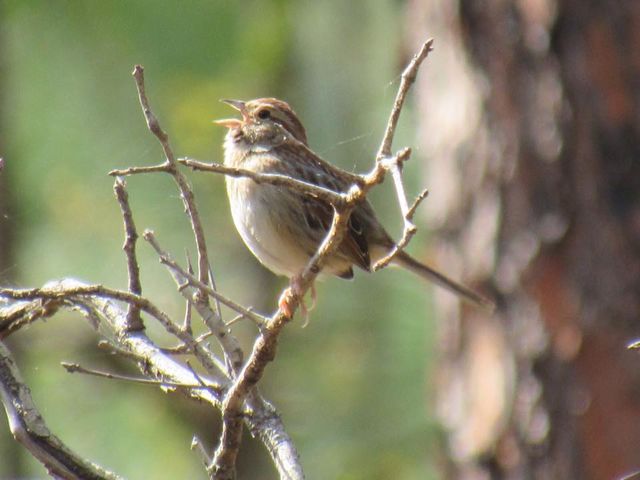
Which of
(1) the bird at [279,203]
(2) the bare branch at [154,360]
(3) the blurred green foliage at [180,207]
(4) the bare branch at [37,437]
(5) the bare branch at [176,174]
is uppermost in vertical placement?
(3) the blurred green foliage at [180,207]

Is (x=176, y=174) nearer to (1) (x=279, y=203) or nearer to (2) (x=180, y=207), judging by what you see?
(1) (x=279, y=203)

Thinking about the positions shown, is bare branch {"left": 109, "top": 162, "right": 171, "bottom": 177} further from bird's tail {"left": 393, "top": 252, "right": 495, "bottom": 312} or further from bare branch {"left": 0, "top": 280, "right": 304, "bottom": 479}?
bird's tail {"left": 393, "top": 252, "right": 495, "bottom": 312}

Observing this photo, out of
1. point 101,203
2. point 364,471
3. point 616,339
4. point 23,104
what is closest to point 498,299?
point 616,339

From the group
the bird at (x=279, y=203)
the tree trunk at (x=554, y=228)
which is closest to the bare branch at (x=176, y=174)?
the bird at (x=279, y=203)

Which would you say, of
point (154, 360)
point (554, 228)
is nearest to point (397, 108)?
point (154, 360)

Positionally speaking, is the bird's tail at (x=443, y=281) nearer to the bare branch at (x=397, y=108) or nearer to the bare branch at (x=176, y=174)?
the bare branch at (x=176, y=174)

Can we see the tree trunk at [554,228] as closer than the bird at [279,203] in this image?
No

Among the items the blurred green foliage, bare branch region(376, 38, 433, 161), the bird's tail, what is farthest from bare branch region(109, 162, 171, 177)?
the blurred green foliage
